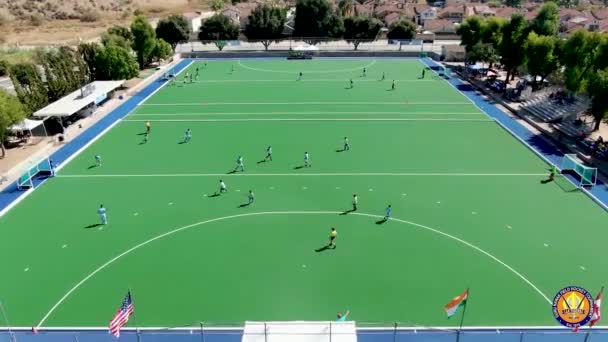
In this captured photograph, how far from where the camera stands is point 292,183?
26594mm

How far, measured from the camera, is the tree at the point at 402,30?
77.1 m

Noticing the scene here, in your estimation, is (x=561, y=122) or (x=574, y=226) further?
(x=561, y=122)

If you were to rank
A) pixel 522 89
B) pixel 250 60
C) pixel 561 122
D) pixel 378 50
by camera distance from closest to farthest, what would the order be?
1. pixel 561 122
2. pixel 522 89
3. pixel 250 60
4. pixel 378 50

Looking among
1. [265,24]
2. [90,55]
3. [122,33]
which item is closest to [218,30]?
[265,24]

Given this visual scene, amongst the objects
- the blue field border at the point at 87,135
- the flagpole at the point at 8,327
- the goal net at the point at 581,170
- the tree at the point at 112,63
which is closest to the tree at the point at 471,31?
the goal net at the point at 581,170

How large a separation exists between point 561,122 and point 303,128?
2065 cm

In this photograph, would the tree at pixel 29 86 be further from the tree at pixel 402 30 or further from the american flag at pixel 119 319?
the tree at pixel 402 30

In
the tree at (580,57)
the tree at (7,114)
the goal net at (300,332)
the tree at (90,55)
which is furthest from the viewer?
the tree at (90,55)

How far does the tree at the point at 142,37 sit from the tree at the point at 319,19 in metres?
31.3

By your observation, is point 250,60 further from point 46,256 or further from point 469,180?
point 46,256

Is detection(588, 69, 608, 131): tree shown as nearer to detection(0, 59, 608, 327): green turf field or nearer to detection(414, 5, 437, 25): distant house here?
detection(0, 59, 608, 327): green turf field

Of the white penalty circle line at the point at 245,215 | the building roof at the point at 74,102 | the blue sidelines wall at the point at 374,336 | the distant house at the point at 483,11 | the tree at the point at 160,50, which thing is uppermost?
the distant house at the point at 483,11

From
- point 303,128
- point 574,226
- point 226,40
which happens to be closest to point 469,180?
point 574,226

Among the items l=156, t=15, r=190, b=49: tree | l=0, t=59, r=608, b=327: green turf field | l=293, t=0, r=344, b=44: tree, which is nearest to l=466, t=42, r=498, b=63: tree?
l=0, t=59, r=608, b=327: green turf field
